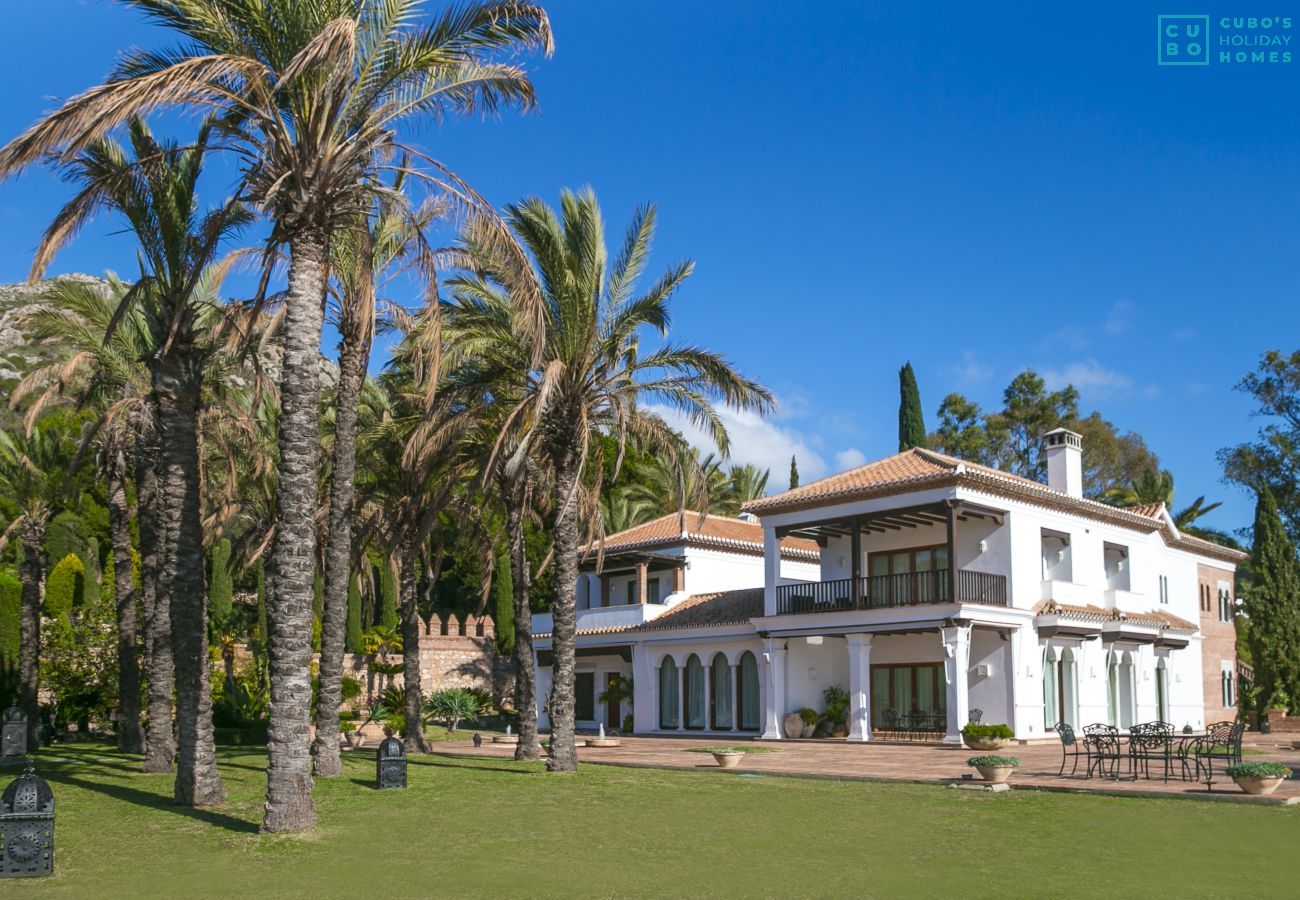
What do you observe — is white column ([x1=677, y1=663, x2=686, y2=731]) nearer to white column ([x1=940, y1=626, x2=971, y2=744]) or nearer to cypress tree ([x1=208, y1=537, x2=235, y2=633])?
white column ([x1=940, y1=626, x2=971, y2=744])

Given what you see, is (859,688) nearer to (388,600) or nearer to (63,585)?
(388,600)

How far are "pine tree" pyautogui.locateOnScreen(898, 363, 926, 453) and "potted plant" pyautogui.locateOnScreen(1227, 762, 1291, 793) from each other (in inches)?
1648

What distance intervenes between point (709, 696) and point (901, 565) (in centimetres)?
759

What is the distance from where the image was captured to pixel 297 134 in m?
13.4

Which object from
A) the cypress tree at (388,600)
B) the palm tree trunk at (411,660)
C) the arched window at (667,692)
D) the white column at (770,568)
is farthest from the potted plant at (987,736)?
the cypress tree at (388,600)

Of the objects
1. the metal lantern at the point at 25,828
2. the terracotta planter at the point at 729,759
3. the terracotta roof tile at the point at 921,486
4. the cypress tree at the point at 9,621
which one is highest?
the terracotta roof tile at the point at 921,486

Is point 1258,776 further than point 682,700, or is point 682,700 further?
point 682,700

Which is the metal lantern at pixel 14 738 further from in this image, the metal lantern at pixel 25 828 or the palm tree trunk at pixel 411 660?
the metal lantern at pixel 25 828

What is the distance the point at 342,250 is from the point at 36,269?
6.99 meters

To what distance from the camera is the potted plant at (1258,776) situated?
15.8 meters

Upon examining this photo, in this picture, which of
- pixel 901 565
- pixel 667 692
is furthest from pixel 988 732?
pixel 667 692

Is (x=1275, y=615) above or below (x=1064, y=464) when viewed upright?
below

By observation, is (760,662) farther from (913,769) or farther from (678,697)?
(913,769)

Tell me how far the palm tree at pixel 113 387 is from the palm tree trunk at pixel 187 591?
1548 mm
